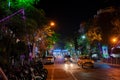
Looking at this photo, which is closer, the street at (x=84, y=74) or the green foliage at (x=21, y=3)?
the green foliage at (x=21, y=3)

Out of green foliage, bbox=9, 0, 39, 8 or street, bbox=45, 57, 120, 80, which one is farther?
street, bbox=45, 57, 120, 80

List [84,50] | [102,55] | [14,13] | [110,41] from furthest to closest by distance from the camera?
[84,50] → [102,55] → [110,41] → [14,13]

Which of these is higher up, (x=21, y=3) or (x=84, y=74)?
(x=21, y=3)

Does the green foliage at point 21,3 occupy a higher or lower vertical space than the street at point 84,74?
higher

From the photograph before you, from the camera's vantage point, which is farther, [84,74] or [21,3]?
[84,74]

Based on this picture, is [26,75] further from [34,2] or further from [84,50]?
[84,50]

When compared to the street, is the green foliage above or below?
above

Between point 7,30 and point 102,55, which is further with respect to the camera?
point 102,55

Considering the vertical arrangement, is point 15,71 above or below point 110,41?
below

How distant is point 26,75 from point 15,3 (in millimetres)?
5425

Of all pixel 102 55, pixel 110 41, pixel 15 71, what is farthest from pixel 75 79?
pixel 102 55

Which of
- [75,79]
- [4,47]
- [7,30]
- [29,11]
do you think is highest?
[29,11]

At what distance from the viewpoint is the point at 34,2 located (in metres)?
19.6

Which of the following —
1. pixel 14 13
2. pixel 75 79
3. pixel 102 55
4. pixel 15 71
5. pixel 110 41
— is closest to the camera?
pixel 15 71
